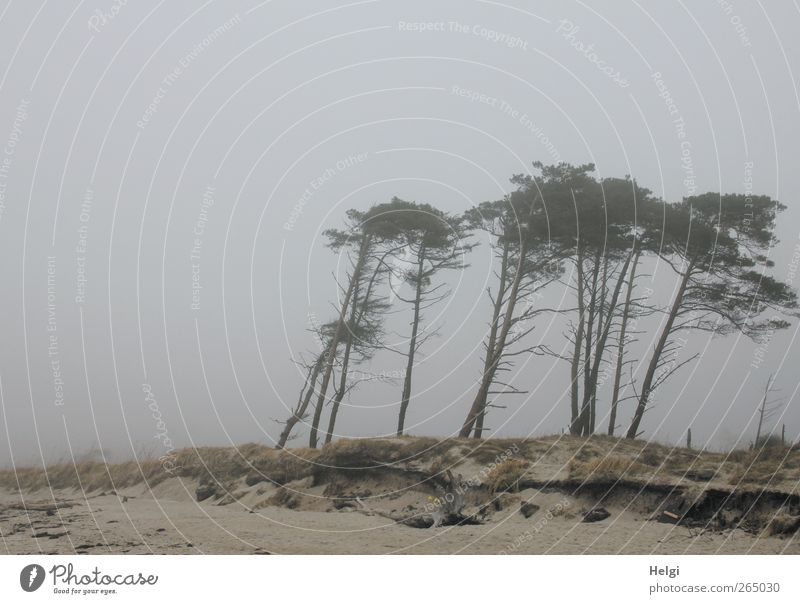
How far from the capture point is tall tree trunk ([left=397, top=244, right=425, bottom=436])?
6355 millimetres

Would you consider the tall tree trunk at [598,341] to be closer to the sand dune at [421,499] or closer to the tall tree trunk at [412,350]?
the sand dune at [421,499]

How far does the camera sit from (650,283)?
21.6 ft

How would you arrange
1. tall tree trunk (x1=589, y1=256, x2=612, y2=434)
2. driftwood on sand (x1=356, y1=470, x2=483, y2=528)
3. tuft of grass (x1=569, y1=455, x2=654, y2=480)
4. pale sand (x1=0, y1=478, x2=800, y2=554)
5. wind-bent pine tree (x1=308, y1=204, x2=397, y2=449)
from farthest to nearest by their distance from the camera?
tall tree trunk (x1=589, y1=256, x2=612, y2=434) → wind-bent pine tree (x1=308, y1=204, x2=397, y2=449) → tuft of grass (x1=569, y1=455, x2=654, y2=480) → driftwood on sand (x1=356, y1=470, x2=483, y2=528) → pale sand (x1=0, y1=478, x2=800, y2=554)

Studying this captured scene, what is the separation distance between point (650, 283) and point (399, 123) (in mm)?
2798

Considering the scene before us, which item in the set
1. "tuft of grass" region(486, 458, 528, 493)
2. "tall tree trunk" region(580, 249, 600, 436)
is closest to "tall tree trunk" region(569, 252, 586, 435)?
"tall tree trunk" region(580, 249, 600, 436)

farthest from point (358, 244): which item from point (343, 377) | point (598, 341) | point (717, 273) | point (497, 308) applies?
point (717, 273)

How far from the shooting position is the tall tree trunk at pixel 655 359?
654 cm

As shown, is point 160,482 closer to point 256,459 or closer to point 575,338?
point 256,459

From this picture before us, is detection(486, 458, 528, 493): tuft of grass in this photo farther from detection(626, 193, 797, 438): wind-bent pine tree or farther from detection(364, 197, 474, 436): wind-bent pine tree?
detection(626, 193, 797, 438): wind-bent pine tree

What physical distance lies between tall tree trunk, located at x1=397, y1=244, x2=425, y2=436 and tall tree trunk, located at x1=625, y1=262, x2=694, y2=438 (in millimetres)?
2083

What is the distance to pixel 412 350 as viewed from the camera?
639 cm

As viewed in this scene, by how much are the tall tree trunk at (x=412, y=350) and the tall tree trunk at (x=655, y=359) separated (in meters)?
2.08

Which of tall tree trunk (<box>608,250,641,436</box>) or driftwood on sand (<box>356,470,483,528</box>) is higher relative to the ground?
tall tree trunk (<box>608,250,641,436</box>)
